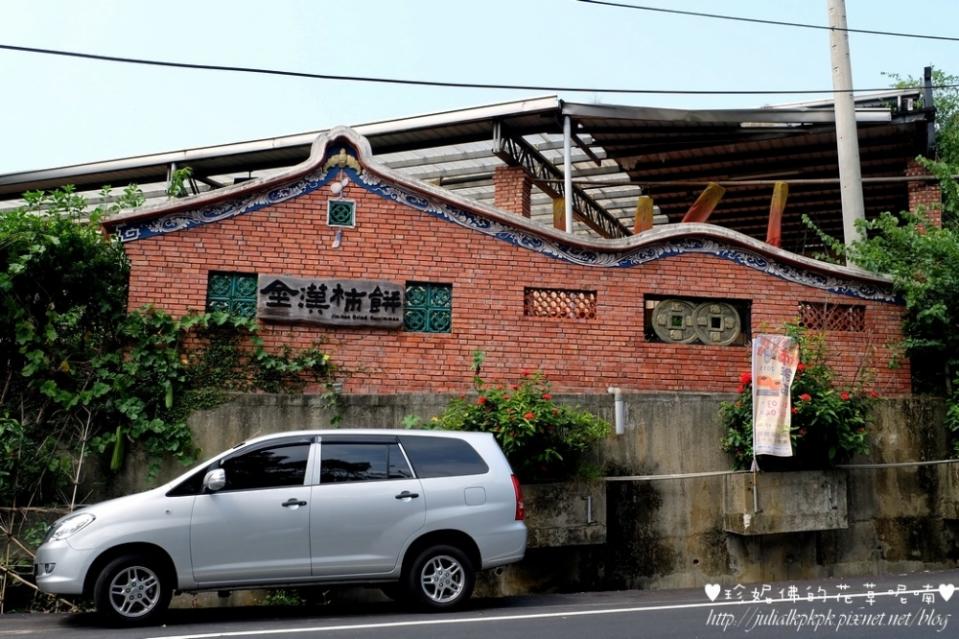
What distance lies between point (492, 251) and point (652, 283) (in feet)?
6.61

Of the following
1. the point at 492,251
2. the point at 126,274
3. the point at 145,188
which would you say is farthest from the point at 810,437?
the point at 145,188

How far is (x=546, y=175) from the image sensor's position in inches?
755

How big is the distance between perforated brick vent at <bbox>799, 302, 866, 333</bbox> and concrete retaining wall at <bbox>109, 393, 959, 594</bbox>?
3.66ft

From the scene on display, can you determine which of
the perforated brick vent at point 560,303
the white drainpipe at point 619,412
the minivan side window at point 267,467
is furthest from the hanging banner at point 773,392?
the minivan side window at point 267,467

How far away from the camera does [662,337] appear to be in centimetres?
1223

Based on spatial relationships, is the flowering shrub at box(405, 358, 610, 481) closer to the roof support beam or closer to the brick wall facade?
the brick wall facade

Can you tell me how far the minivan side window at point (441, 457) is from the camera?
349 inches

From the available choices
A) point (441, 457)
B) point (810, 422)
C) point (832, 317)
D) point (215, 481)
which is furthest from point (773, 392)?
point (215, 481)

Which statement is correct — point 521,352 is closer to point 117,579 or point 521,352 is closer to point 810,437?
point 810,437

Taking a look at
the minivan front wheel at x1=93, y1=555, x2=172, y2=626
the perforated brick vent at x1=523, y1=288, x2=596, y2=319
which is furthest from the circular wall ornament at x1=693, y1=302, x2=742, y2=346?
the minivan front wheel at x1=93, y1=555, x2=172, y2=626

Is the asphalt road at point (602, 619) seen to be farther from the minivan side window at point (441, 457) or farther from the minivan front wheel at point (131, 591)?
the minivan side window at point (441, 457)

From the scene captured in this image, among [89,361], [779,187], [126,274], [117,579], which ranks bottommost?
[117,579]

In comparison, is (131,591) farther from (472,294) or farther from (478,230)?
(478,230)

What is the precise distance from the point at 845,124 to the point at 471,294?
21.0ft
